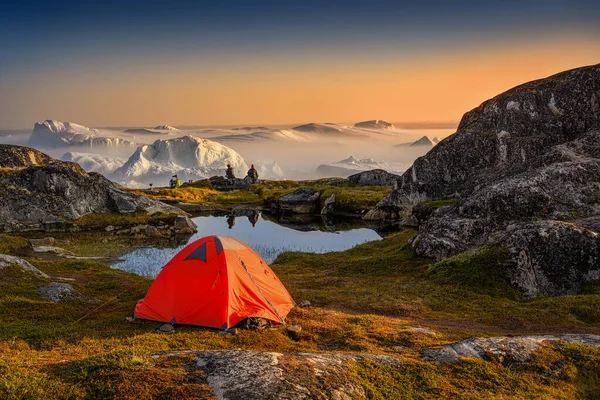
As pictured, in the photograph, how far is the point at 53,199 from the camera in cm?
5312

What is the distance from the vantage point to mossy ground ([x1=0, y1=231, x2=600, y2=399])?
29.5 ft

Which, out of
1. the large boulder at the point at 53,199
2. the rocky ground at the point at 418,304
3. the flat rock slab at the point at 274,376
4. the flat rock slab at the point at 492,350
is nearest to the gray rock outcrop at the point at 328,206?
the rocky ground at the point at 418,304

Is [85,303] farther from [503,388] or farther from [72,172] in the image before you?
[72,172]

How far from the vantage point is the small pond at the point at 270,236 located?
3883cm

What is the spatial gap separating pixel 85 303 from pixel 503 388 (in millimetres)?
18228

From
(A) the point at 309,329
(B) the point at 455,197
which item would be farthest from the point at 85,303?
(B) the point at 455,197

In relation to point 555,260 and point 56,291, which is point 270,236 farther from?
point 555,260

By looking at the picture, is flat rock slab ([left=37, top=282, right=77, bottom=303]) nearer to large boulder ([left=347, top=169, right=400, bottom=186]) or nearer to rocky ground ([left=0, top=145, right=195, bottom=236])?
rocky ground ([left=0, top=145, right=195, bottom=236])

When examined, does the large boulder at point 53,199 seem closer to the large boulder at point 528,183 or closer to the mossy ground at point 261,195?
the mossy ground at point 261,195

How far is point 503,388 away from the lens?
35.7 feet

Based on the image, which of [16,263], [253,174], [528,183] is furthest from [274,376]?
[253,174]

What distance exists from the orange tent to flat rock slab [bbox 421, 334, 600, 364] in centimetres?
705

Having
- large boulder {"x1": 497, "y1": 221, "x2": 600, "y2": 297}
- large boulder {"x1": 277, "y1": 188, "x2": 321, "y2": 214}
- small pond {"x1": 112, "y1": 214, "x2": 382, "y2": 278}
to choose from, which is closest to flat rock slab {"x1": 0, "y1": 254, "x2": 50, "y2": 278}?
small pond {"x1": 112, "y1": 214, "x2": 382, "y2": 278}

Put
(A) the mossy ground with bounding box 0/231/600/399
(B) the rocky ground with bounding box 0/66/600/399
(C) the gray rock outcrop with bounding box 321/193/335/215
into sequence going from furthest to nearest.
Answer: (C) the gray rock outcrop with bounding box 321/193/335/215 < (B) the rocky ground with bounding box 0/66/600/399 < (A) the mossy ground with bounding box 0/231/600/399
